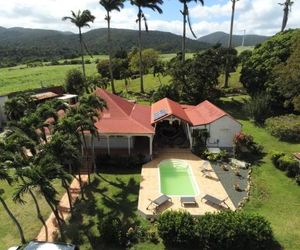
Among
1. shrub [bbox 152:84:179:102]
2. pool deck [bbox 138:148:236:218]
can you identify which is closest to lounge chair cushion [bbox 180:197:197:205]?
pool deck [bbox 138:148:236:218]

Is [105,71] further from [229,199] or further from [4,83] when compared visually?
[229,199]

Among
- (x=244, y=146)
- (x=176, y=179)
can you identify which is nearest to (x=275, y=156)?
(x=244, y=146)

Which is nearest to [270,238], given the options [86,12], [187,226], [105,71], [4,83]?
[187,226]

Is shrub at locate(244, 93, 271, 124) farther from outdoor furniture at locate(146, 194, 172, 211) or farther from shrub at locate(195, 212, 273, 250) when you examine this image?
shrub at locate(195, 212, 273, 250)

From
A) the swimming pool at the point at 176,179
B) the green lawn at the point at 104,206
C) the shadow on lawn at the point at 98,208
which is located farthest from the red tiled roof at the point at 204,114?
the shadow on lawn at the point at 98,208

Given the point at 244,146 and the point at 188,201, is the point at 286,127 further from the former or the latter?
the point at 188,201

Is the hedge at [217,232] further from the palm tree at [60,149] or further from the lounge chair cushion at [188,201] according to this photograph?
the palm tree at [60,149]
